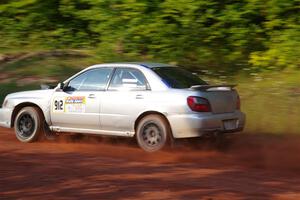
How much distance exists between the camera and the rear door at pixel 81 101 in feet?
34.6

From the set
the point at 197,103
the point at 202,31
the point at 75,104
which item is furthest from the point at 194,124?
the point at 202,31

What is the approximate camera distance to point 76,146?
10.7 meters

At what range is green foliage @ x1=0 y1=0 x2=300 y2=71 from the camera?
15.8 m

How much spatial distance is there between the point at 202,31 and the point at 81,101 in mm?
6560

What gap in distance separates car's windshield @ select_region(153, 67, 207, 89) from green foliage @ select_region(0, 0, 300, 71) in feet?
17.9

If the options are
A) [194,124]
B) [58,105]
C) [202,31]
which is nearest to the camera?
[194,124]

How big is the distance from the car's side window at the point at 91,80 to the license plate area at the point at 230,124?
2.24 meters

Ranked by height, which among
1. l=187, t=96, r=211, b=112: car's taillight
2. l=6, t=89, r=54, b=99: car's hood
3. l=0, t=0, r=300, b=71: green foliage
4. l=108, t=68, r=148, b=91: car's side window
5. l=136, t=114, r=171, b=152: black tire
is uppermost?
l=0, t=0, r=300, b=71: green foliage

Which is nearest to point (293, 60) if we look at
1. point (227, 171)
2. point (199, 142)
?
point (199, 142)

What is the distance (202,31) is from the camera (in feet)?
53.7

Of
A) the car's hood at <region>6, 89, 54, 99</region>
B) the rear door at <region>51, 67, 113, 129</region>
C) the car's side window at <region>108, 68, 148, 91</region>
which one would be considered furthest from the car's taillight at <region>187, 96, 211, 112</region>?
the car's hood at <region>6, 89, 54, 99</region>

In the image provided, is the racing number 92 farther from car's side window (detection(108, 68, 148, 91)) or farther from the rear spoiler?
the rear spoiler

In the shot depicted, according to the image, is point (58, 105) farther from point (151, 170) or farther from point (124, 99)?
point (151, 170)

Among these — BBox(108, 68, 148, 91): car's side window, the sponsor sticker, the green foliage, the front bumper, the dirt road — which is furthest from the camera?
the green foliage
